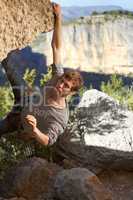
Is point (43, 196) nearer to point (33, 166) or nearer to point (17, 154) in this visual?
point (33, 166)

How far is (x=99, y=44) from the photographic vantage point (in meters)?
27.7

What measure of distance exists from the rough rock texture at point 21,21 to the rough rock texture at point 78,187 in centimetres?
121

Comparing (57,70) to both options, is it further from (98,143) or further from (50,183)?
(98,143)

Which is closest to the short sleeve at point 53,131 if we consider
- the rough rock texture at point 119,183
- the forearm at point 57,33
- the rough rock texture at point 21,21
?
the forearm at point 57,33

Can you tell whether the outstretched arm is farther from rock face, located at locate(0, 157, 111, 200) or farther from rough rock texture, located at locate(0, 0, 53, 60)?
rock face, located at locate(0, 157, 111, 200)

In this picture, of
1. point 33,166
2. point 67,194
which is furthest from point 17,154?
point 67,194

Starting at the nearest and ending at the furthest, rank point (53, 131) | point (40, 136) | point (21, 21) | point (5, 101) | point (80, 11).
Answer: point (21, 21), point (40, 136), point (53, 131), point (5, 101), point (80, 11)

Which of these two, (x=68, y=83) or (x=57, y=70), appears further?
(x=57, y=70)

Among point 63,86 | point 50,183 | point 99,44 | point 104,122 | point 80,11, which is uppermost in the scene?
point 63,86

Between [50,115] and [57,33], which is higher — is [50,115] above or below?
below

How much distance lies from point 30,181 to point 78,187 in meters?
0.50

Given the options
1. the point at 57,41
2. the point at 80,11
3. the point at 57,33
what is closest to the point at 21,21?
the point at 57,33

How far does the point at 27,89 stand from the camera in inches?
174

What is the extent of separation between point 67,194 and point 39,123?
586 millimetres
